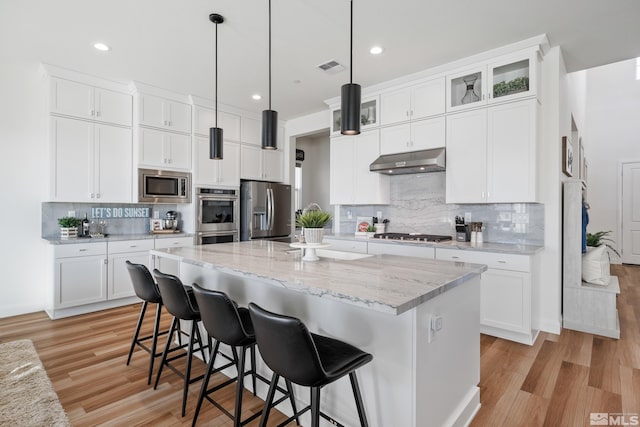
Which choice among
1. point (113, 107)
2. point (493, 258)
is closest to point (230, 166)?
point (113, 107)

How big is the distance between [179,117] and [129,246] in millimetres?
1923

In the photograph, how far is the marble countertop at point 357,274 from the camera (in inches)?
54.5

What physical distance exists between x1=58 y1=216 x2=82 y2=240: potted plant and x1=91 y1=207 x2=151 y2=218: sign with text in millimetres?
354

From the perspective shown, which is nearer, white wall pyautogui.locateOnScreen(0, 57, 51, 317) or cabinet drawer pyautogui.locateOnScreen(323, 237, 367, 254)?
white wall pyautogui.locateOnScreen(0, 57, 51, 317)

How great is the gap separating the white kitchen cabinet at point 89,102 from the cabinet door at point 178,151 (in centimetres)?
55

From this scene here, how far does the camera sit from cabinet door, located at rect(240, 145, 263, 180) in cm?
555

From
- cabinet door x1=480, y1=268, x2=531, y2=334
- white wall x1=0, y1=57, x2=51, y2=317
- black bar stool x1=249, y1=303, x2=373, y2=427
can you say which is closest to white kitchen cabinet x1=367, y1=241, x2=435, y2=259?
cabinet door x1=480, y1=268, x2=531, y2=334

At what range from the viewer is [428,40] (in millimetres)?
3248

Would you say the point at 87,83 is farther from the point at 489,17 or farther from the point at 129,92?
the point at 489,17

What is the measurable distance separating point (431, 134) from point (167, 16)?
293 centimetres

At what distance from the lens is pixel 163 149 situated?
466 cm

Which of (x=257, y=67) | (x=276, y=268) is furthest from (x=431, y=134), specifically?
(x=276, y=268)

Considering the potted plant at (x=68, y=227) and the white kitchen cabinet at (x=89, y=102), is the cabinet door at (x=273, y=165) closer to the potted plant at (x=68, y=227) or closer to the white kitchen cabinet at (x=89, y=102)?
the white kitchen cabinet at (x=89, y=102)

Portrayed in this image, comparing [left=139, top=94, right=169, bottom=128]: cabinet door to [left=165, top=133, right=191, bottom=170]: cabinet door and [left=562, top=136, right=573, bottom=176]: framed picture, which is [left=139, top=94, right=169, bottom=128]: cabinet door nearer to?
[left=165, top=133, right=191, bottom=170]: cabinet door
